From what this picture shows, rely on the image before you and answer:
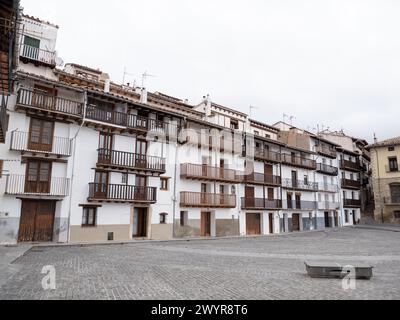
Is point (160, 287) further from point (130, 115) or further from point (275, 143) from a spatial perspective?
point (275, 143)

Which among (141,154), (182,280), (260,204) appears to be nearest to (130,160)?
(141,154)

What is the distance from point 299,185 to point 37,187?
1176 inches

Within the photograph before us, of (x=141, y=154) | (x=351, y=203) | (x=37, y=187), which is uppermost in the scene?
(x=141, y=154)

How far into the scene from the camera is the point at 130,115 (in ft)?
77.8

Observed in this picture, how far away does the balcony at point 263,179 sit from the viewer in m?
32.4

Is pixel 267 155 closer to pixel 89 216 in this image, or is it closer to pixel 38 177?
pixel 89 216

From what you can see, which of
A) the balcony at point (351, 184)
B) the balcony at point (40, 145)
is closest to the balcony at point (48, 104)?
the balcony at point (40, 145)

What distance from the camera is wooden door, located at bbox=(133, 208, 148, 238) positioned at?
24.3 m

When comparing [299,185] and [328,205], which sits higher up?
[299,185]

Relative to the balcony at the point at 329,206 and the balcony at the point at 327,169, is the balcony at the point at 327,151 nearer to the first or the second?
the balcony at the point at 327,169

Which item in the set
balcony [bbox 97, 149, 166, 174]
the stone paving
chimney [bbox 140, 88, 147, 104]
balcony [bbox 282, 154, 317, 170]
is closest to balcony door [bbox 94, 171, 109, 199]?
balcony [bbox 97, 149, 166, 174]

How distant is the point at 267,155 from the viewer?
34.5 m

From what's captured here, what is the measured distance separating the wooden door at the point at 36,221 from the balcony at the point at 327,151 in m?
35.4

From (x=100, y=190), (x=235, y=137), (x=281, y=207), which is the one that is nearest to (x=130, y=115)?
(x=100, y=190)
